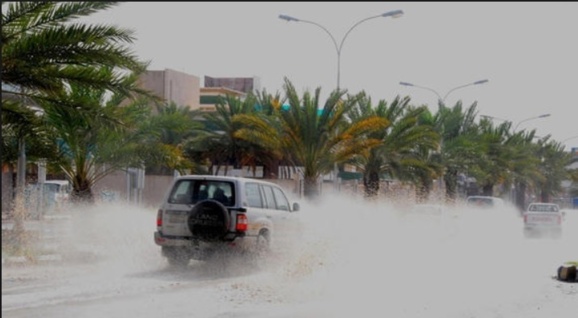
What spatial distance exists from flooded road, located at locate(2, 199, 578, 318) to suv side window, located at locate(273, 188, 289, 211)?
74cm

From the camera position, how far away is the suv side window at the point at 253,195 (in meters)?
16.8

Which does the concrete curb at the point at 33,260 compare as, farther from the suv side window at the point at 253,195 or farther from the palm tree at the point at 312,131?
the palm tree at the point at 312,131

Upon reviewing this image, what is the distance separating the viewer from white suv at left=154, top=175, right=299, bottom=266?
16.0 metres

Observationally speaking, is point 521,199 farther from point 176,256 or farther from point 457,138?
point 176,256

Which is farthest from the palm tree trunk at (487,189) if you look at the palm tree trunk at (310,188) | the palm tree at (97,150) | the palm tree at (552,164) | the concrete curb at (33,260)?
the concrete curb at (33,260)

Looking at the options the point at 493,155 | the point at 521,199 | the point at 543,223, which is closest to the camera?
the point at 543,223

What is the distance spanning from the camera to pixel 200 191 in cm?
1670

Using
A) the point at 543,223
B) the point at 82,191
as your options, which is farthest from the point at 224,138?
the point at 82,191

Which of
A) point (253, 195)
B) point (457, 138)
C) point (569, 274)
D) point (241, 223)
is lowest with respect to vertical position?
point (569, 274)

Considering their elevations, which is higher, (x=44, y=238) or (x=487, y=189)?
(x=487, y=189)

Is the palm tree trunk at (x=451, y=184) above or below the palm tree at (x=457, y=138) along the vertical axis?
below

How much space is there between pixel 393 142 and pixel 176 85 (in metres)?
24.6

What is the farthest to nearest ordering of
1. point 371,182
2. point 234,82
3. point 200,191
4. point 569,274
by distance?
point 234,82
point 371,182
point 569,274
point 200,191

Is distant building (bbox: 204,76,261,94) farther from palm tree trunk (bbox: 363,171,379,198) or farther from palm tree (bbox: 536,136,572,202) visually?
palm tree trunk (bbox: 363,171,379,198)
